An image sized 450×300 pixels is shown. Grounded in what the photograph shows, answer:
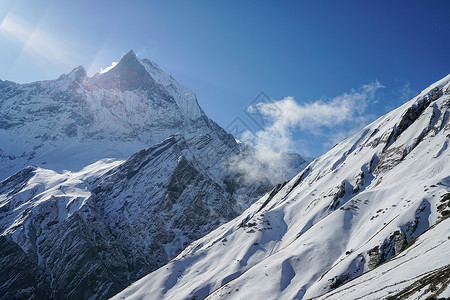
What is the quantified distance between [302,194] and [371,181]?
32894 millimetres

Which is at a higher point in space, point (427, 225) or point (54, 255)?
point (427, 225)

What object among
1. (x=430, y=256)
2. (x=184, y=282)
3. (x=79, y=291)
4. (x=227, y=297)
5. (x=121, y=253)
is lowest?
(x=79, y=291)

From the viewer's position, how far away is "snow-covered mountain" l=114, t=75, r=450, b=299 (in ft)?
167

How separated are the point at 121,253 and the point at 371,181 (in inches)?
4976

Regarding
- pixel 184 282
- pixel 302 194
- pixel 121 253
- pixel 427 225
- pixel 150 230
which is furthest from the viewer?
pixel 150 230

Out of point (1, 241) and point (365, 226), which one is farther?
point (1, 241)

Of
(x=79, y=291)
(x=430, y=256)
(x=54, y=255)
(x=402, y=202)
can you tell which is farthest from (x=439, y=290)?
(x=54, y=255)

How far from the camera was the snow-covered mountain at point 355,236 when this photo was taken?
5091 centimetres

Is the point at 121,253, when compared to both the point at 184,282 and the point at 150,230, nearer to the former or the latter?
the point at 150,230

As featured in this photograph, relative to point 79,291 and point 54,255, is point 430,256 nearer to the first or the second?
point 79,291

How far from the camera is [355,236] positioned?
276 ft

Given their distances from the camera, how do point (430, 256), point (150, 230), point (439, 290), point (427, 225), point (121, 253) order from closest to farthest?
point (439, 290) < point (430, 256) < point (427, 225) < point (121, 253) < point (150, 230)

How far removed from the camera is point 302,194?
13938 centimetres

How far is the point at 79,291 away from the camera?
141250mm
